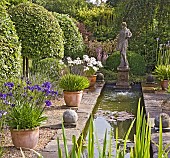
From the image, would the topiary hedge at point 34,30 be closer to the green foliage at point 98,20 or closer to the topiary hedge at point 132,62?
the topiary hedge at point 132,62

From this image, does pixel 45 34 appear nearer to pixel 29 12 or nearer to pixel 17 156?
pixel 29 12

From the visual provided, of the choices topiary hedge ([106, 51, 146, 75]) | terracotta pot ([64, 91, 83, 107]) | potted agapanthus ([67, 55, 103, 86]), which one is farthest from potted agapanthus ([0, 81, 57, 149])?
topiary hedge ([106, 51, 146, 75])

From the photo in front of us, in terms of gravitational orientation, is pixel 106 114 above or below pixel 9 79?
below

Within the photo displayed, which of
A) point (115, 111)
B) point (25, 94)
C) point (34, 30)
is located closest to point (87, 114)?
point (115, 111)

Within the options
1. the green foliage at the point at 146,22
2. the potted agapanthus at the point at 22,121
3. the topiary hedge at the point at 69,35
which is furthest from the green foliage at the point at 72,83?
the topiary hedge at the point at 69,35

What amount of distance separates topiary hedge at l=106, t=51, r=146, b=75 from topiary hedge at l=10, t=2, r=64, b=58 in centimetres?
437

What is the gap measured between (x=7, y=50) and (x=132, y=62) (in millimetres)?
7935

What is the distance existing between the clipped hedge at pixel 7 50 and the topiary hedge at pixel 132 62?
728 centimetres

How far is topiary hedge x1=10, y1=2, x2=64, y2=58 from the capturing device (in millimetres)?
9117

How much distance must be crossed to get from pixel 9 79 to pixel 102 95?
4.69 metres

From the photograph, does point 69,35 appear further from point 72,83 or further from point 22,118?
point 22,118

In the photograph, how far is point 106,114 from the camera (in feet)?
24.7

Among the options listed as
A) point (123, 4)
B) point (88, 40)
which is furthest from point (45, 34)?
point (88, 40)

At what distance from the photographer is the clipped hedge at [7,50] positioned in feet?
19.8
